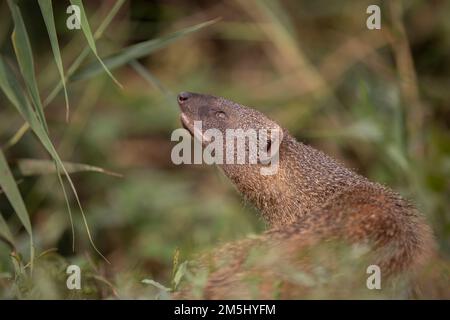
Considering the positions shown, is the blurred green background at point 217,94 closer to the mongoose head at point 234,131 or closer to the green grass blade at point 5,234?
the mongoose head at point 234,131

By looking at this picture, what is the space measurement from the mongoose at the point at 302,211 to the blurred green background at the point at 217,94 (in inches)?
33.0

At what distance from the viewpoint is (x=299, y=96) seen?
6352mm

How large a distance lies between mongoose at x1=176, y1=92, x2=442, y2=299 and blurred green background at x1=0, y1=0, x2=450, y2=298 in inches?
33.0

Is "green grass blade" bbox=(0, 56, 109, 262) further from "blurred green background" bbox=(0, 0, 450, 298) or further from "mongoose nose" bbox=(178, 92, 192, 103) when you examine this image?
"blurred green background" bbox=(0, 0, 450, 298)

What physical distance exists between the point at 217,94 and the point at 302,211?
2.95 meters

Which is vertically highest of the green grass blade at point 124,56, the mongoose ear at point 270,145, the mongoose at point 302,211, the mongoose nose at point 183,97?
the green grass blade at point 124,56

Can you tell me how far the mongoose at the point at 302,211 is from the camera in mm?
2930

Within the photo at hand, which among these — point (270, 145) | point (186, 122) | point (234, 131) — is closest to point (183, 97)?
point (186, 122)

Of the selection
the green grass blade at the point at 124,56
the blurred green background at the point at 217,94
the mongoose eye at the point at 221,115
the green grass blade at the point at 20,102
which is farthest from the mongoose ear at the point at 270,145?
the blurred green background at the point at 217,94

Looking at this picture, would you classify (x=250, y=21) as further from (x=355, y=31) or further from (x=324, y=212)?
(x=324, y=212)

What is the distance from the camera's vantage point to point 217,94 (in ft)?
21.4

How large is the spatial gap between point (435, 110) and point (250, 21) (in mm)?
1462

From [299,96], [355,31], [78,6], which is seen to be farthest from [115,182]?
[78,6]

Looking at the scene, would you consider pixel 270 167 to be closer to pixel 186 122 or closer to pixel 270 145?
pixel 270 145
